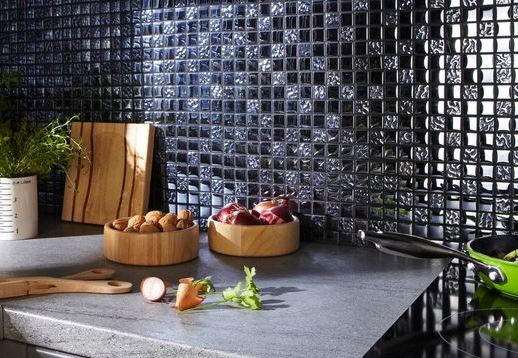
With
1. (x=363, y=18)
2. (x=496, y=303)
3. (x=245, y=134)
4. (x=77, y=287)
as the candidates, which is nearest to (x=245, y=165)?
(x=245, y=134)

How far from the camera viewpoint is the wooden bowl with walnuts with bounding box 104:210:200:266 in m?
1.54

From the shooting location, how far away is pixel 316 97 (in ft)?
5.49

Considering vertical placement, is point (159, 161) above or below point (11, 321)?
above


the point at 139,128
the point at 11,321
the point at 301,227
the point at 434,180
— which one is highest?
the point at 139,128

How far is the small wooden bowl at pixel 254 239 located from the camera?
158 centimetres

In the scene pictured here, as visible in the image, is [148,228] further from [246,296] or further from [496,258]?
[496,258]

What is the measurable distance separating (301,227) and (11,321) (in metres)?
0.72

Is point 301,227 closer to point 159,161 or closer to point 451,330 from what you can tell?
point 159,161

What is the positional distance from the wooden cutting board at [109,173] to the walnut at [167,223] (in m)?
0.28

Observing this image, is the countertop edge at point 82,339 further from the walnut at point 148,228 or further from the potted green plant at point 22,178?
the potted green plant at point 22,178

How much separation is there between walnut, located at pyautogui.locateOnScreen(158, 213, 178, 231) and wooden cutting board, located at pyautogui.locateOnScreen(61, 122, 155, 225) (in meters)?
0.28

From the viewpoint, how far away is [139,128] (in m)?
1.88

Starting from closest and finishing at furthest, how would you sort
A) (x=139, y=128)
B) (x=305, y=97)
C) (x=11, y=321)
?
(x=11, y=321) → (x=305, y=97) → (x=139, y=128)

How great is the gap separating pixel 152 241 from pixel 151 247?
1cm
